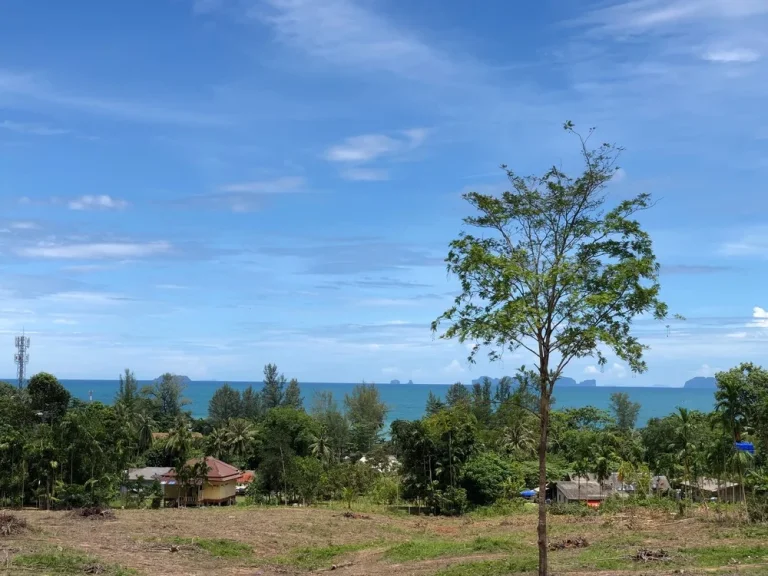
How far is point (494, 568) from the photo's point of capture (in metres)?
16.4

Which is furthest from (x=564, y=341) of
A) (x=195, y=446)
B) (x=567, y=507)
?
(x=195, y=446)

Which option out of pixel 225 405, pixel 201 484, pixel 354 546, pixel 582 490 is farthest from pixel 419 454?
pixel 225 405

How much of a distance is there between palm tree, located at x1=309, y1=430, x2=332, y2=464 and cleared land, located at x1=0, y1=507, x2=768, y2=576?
27.1m

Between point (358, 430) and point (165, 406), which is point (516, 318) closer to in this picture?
point (358, 430)

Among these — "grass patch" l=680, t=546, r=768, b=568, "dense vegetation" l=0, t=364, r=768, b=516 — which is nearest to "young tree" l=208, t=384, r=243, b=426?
"dense vegetation" l=0, t=364, r=768, b=516

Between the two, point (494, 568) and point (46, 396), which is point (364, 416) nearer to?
point (46, 396)

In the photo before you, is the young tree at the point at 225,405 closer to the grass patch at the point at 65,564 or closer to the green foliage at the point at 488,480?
the green foliage at the point at 488,480

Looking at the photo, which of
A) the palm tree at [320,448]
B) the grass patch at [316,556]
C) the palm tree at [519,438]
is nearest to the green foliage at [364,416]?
the palm tree at [320,448]

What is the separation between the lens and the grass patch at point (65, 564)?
15648 mm

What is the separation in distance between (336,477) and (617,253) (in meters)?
35.5

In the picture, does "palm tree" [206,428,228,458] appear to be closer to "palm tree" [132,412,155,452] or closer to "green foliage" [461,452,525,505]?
"palm tree" [132,412,155,452]

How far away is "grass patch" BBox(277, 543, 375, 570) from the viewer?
20203 millimetres

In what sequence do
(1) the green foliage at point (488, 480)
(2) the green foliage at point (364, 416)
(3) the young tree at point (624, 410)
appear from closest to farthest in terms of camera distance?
(1) the green foliage at point (488, 480)
(2) the green foliage at point (364, 416)
(3) the young tree at point (624, 410)

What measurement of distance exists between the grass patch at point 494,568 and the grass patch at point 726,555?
3837 millimetres
